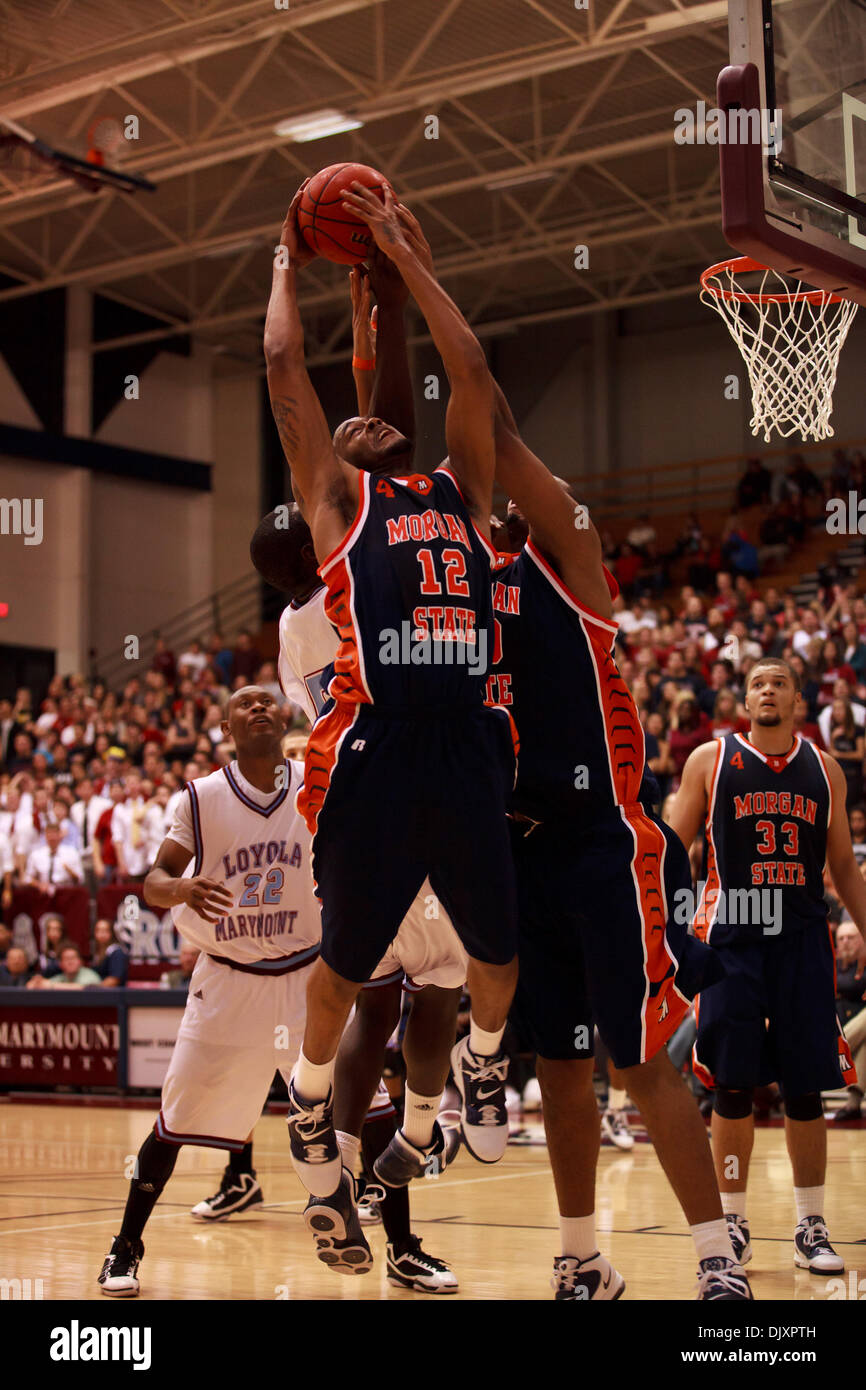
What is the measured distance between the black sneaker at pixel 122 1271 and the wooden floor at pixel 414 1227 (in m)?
0.06

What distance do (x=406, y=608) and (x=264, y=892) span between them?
2237mm

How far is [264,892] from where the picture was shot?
597 centimetres

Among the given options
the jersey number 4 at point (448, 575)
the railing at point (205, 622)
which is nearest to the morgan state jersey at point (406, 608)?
the jersey number 4 at point (448, 575)

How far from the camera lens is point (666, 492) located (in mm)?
26609

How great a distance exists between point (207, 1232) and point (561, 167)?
660 inches

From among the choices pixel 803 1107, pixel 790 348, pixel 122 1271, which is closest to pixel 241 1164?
pixel 122 1271

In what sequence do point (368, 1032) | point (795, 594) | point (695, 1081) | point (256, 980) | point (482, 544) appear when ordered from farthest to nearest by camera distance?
point (795, 594) < point (695, 1081) < point (256, 980) < point (368, 1032) < point (482, 544)

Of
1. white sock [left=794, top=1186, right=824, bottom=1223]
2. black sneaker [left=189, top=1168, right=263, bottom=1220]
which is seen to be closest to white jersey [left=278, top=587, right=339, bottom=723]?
white sock [left=794, top=1186, right=824, bottom=1223]

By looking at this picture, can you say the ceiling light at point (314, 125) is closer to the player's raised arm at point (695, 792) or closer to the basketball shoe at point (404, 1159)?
the player's raised arm at point (695, 792)

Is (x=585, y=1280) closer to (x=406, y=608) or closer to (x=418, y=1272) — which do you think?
(x=418, y=1272)

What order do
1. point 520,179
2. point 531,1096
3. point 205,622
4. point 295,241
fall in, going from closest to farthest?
point 295,241, point 531,1096, point 520,179, point 205,622
